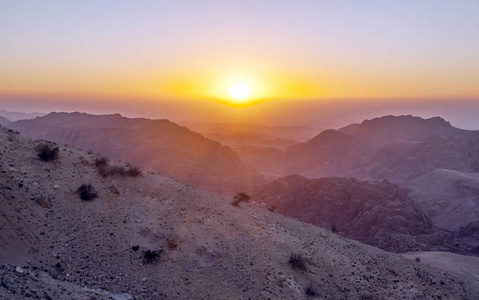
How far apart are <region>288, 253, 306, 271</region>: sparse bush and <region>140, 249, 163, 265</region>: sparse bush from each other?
4.55 meters

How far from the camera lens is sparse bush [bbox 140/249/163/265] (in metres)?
9.80

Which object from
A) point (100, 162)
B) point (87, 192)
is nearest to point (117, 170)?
point (100, 162)

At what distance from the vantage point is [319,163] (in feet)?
261

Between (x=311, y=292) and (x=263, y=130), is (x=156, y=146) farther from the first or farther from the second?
(x=263, y=130)

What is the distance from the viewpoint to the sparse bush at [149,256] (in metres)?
9.80

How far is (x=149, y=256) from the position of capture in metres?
9.90

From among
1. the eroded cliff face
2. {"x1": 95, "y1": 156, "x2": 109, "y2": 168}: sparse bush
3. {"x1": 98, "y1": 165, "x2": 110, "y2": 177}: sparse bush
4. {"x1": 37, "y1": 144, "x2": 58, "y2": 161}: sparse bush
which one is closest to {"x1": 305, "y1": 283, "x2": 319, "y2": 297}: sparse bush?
{"x1": 98, "y1": 165, "x2": 110, "y2": 177}: sparse bush

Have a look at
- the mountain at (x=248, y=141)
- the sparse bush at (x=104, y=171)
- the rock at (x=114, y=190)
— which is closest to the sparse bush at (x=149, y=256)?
the rock at (x=114, y=190)

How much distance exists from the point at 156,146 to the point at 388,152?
1881 inches

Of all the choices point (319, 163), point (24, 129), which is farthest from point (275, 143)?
point (24, 129)

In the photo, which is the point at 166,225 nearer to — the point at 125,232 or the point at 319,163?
the point at 125,232

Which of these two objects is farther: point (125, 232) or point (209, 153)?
point (209, 153)

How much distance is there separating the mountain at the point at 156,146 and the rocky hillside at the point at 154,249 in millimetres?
33875

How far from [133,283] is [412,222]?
31062 mm
